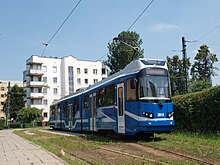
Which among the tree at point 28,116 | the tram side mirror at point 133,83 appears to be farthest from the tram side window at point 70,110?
the tree at point 28,116

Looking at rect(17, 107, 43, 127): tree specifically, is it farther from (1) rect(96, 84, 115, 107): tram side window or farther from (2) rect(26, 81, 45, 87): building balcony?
(1) rect(96, 84, 115, 107): tram side window

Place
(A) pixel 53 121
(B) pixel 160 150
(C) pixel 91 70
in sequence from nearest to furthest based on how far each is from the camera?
1. (B) pixel 160 150
2. (A) pixel 53 121
3. (C) pixel 91 70

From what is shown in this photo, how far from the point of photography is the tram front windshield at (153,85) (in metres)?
14.6

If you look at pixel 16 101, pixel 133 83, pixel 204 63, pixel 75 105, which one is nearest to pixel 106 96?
pixel 133 83

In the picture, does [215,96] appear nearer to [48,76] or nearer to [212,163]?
[212,163]

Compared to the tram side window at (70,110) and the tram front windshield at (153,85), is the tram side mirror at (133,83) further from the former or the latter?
the tram side window at (70,110)

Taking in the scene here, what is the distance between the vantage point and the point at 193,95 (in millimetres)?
17859

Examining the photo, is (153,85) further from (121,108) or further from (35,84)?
(35,84)

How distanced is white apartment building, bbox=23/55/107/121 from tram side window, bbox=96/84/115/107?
61.2 m

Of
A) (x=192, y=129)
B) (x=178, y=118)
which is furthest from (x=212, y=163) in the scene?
(x=178, y=118)

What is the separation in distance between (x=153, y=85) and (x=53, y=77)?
69.5 m

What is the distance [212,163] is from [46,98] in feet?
243

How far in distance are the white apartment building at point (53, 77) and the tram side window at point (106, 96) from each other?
201 ft

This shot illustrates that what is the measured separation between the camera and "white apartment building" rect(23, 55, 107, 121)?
79.4 m
